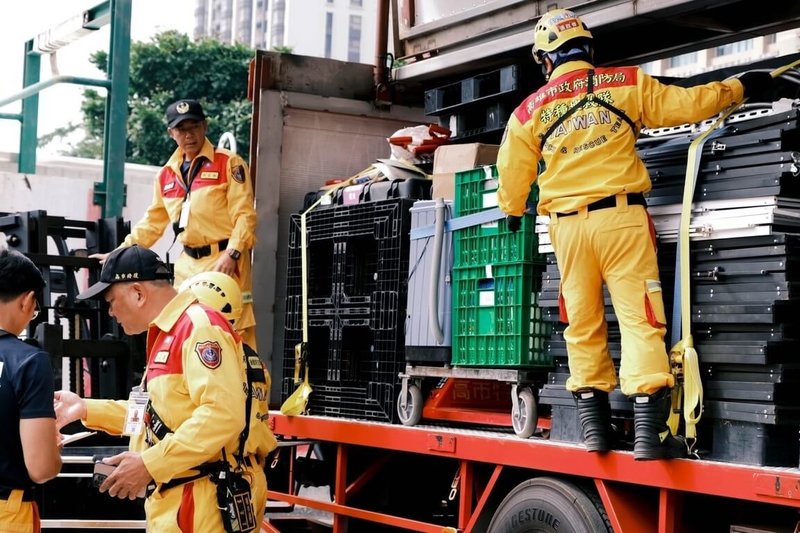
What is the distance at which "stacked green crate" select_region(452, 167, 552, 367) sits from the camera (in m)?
5.77

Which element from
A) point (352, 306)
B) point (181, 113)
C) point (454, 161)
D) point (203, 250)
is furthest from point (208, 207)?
point (454, 161)

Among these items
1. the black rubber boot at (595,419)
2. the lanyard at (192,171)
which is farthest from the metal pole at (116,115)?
the black rubber boot at (595,419)

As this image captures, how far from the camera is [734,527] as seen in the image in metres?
4.60

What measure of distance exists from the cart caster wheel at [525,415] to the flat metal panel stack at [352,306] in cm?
113

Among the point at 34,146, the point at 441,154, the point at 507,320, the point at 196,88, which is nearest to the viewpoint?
the point at 507,320

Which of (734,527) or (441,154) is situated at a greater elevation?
(441,154)

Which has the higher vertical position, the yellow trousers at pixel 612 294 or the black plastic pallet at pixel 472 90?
the black plastic pallet at pixel 472 90

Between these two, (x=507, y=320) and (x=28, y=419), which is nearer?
(x=28, y=419)

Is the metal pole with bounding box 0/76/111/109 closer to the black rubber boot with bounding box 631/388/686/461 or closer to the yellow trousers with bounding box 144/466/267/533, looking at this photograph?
the yellow trousers with bounding box 144/466/267/533

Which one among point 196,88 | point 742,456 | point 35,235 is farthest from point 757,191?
point 196,88

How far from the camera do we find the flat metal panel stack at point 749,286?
4.53m

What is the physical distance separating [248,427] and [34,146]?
8.05m

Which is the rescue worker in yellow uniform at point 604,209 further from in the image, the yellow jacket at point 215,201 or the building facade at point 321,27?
the building facade at point 321,27

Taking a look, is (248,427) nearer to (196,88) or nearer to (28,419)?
(28,419)
